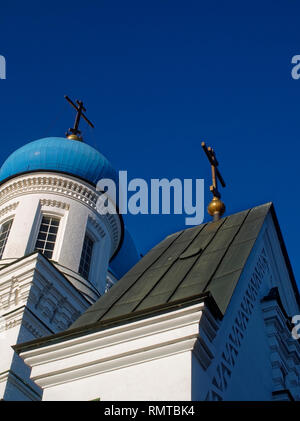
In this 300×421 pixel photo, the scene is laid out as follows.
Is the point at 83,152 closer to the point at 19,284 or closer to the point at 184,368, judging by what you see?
the point at 19,284

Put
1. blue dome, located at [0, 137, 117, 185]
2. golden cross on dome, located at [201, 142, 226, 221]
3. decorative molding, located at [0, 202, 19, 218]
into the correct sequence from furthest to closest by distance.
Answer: blue dome, located at [0, 137, 117, 185]
decorative molding, located at [0, 202, 19, 218]
golden cross on dome, located at [201, 142, 226, 221]

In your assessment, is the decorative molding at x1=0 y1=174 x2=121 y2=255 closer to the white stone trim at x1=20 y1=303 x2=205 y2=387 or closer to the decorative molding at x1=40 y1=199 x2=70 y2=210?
the decorative molding at x1=40 y1=199 x2=70 y2=210

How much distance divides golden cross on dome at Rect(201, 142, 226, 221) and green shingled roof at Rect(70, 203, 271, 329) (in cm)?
61

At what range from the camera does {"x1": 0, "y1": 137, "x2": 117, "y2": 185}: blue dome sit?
43.3 feet

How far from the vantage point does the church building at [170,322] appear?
14.2 feet

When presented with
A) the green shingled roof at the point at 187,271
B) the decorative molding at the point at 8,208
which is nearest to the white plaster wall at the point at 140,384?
the green shingled roof at the point at 187,271

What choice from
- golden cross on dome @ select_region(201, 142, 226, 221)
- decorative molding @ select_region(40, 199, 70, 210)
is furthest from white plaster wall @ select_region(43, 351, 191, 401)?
decorative molding @ select_region(40, 199, 70, 210)

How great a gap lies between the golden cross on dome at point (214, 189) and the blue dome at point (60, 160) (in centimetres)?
463

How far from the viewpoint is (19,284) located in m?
10.0

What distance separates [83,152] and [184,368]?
32.5ft

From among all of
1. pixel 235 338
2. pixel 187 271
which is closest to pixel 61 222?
pixel 187 271

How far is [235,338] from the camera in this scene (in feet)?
16.8
